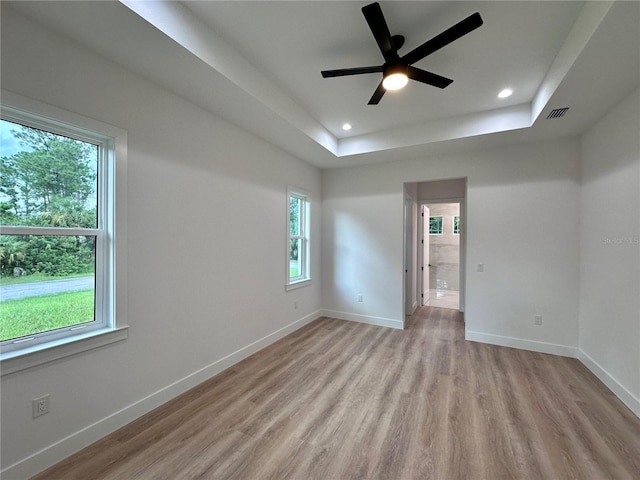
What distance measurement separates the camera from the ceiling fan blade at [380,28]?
60.1 inches

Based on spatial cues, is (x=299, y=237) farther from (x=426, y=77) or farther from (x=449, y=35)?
(x=449, y=35)

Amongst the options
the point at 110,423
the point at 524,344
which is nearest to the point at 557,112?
the point at 524,344

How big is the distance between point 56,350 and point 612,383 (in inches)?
180

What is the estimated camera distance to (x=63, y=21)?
5.19 ft

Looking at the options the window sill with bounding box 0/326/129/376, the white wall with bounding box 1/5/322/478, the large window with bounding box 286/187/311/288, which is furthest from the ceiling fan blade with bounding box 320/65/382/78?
the window sill with bounding box 0/326/129/376

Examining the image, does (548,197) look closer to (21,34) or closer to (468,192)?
(468,192)

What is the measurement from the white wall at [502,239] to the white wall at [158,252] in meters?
1.74

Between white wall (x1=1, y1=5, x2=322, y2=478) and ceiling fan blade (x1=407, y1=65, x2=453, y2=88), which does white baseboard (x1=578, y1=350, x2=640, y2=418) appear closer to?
ceiling fan blade (x1=407, y1=65, x2=453, y2=88)

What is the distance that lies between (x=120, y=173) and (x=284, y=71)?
1.66 m

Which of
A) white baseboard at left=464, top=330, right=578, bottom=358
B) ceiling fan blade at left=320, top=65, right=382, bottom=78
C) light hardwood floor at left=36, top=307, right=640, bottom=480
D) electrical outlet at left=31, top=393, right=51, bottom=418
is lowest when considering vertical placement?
light hardwood floor at left=36, top=307, right=640, bottom=480

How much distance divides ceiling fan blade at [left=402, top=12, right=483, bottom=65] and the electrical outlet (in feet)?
10.8

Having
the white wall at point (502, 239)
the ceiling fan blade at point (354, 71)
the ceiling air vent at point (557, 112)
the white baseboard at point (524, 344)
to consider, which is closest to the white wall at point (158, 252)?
the ceiling fan blade at point (354, 71)

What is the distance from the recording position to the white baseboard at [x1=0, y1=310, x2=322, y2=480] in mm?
1551

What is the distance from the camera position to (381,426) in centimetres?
205
